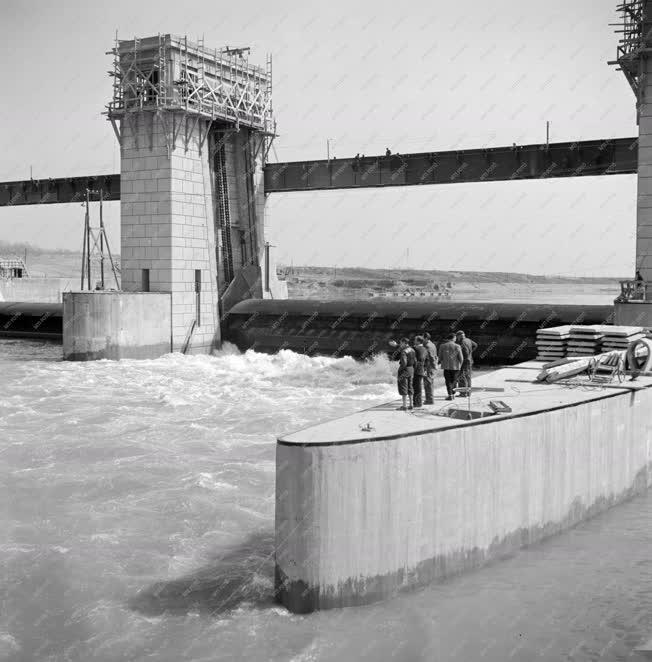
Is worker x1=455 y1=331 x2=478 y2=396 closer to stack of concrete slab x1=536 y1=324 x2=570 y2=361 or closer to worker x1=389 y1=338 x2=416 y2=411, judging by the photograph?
worker x1=389 y1=338 x2=416 y2=411

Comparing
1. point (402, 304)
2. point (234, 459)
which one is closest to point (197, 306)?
point (402, 304)

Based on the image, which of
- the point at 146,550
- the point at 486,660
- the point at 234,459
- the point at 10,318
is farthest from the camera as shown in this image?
the point at 10,318

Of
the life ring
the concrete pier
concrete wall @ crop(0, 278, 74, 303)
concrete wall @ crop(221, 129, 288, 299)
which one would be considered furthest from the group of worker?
concrete wall @ crop(0, 278, 74, 303)

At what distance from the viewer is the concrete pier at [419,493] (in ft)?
38.5

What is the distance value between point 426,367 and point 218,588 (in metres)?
5.93

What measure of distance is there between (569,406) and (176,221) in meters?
28.7

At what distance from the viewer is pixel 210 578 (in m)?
13.2

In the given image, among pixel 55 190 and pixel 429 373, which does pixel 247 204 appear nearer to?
pixel 55 190

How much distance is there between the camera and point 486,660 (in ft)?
A: 34.6

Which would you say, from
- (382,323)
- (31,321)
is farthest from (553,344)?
(31,321)

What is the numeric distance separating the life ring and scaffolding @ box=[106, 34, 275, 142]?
27.1m

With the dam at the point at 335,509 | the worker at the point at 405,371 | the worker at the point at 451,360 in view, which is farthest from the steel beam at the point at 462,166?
the worker at the point at 405,371

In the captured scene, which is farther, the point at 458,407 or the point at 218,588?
the point at 458,407

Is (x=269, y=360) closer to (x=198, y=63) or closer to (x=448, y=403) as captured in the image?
(x=198, y=63)
